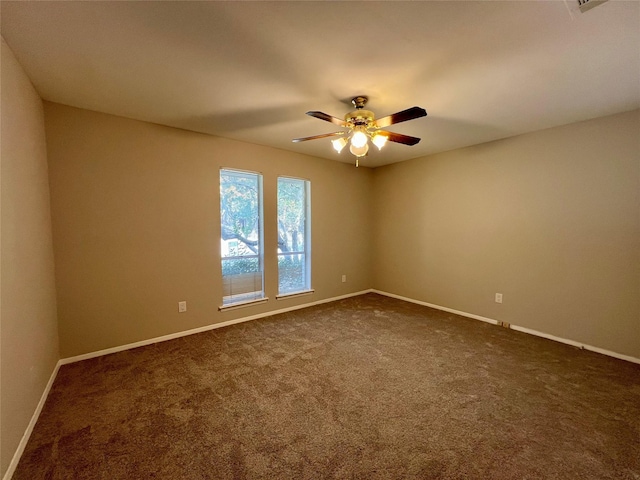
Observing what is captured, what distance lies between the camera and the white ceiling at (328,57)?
1.43 meters

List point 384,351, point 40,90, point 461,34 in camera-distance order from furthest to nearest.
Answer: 1. point 384,351
2. point 40,90
3. point 461,34

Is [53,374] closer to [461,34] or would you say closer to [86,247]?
[86,247]

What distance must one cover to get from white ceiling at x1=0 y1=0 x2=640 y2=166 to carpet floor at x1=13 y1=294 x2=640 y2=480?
2453 mm

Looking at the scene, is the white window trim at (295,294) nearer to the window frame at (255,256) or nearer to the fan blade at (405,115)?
the window frame at (255,256)

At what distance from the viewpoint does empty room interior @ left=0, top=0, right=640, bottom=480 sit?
1523mm

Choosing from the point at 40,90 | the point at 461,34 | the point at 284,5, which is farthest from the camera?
the point at 40,90

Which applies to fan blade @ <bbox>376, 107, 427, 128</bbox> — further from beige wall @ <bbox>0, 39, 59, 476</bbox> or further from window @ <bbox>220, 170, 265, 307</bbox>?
beige wall @ <bbox>0, 39, 59, 476</bbox>

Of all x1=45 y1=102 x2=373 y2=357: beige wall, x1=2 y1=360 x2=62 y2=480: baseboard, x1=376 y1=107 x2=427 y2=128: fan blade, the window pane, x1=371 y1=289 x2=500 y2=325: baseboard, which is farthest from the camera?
the window pane

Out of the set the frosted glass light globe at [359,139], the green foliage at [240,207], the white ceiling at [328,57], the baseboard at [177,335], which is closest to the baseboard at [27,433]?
the baseboard at [177,335]

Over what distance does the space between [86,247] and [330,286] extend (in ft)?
10.9

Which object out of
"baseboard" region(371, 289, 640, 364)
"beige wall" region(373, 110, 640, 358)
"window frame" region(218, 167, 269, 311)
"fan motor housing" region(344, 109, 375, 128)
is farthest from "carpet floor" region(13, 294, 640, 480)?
"fan motor housing" region(344, 109, 375, 128)

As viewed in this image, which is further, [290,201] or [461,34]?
[290,201]

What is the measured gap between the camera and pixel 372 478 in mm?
1402

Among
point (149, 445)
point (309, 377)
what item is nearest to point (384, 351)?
point (309, 377)
